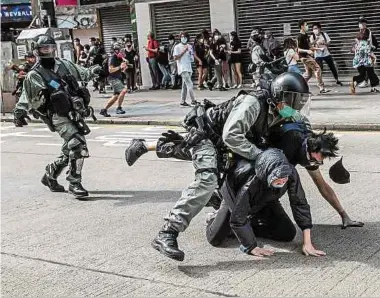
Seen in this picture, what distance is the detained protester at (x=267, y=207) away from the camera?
4551 mm

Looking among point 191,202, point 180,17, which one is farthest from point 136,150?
point 180,17

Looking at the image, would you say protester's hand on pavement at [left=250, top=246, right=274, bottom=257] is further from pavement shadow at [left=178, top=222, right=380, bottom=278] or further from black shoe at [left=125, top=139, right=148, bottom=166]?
black shoe at [left=125, top=139, right=148, bottom=166]

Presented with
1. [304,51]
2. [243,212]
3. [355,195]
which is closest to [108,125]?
[304,51]

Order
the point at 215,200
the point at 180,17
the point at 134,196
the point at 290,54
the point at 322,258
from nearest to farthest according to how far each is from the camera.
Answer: the point at 322,258 < the point at 215,200 < the point at 134,196 < the point at 290,54 < the point at 180,17

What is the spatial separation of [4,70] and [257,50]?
7.30m

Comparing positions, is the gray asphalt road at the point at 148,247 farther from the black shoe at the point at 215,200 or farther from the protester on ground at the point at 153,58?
the protester on ground at the point at 153,58

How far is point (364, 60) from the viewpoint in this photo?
1416cm

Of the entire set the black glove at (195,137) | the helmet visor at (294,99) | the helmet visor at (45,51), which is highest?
the helmet visor at (45,51)

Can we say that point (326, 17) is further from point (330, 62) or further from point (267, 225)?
point (267, 225)

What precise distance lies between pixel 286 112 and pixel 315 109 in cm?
838

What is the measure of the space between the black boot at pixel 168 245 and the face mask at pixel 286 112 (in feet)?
3.88

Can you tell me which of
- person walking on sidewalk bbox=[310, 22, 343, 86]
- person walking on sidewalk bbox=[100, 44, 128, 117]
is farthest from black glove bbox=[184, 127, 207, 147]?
person walking on sidewalk bbox=[310, 22, 343, 86]

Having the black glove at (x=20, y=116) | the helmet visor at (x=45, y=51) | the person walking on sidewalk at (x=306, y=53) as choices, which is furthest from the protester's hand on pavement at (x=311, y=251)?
the person walking on sidewalk at (x=306, y=53)

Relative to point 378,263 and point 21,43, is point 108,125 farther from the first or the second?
point 378,263
